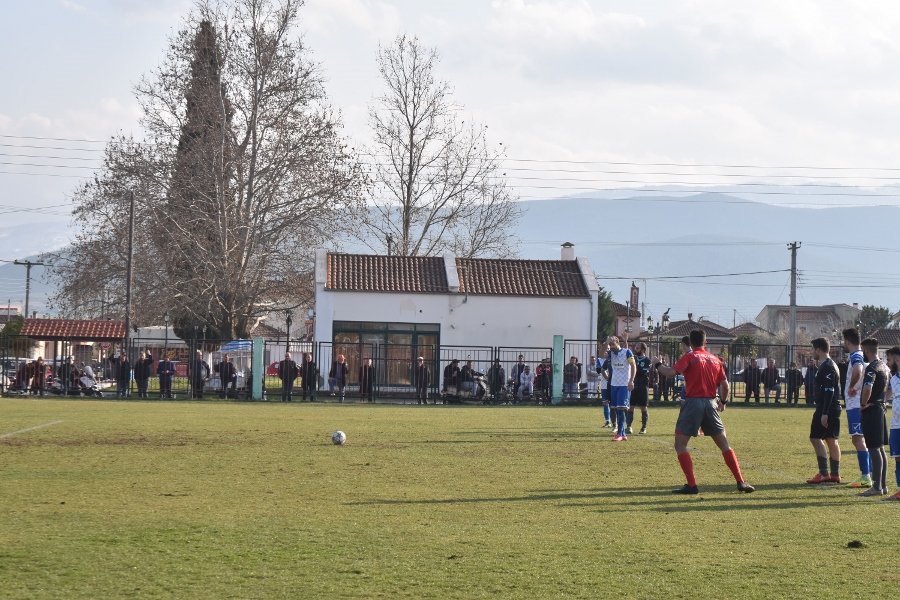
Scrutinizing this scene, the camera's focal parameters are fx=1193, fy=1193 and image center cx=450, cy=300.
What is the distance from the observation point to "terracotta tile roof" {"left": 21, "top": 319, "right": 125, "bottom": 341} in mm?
45322

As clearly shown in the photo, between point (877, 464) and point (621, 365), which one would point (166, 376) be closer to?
point (621, 365)

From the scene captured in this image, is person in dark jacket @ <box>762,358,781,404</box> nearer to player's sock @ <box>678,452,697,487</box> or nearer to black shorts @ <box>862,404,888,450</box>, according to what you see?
black shorts @ <box>862,404,888,450</box>

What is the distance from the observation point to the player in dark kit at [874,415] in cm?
1366

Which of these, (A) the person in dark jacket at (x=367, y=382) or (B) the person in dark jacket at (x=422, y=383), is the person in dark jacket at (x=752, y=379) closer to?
(B) the person in dark jacket at (x=422, y=383)

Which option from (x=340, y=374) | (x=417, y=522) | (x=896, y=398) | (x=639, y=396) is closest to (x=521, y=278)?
(x=340, y=374)

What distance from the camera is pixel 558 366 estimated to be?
40250 millimetres

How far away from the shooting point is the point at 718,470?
53.7 ft

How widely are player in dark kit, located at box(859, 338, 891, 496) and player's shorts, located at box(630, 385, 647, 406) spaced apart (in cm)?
991

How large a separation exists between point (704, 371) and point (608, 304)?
6511 cm

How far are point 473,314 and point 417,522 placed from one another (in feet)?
123

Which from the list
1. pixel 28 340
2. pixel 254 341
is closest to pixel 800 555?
pixel 254 341

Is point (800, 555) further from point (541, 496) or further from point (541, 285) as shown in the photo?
point (541, 285)

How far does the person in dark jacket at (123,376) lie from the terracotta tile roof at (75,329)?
5010 millimetres

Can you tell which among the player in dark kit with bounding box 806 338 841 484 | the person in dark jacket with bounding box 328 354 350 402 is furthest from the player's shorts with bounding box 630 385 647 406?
the person in dark jacket with bounding box 328 354 350 402
